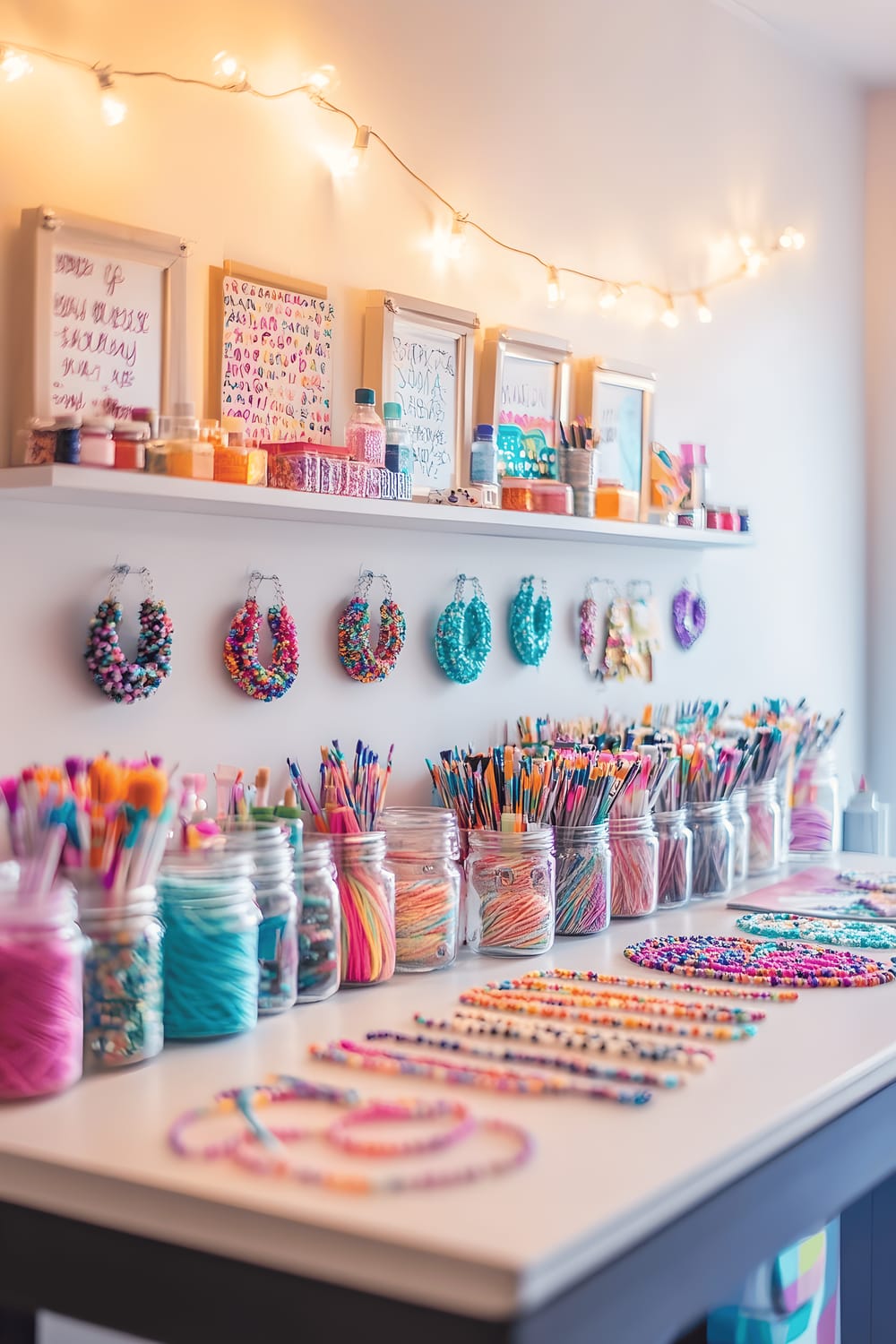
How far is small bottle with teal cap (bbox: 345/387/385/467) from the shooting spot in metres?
1.82

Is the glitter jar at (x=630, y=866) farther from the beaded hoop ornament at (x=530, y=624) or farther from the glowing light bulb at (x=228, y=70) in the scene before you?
the glowing light bulb at (x=228, y=70)

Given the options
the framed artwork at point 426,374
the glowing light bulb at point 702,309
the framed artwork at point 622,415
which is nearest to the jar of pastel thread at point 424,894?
the framed artwork at point 426,374

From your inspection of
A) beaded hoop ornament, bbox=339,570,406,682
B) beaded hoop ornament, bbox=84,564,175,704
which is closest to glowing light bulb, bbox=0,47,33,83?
beaded hoop ornament, bbox=84,564,175,704

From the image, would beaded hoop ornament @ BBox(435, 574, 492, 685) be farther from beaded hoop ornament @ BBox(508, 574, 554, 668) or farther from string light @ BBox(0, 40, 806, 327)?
string light @ BBox(0, 40, 806, 327)

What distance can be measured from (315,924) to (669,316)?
163 centimetres

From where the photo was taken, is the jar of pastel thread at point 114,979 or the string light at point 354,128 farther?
the string light at point 354,128

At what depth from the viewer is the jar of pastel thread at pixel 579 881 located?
191 centimetres

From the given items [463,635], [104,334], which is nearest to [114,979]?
[104,334]

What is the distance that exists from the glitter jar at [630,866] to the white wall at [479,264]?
31 cm

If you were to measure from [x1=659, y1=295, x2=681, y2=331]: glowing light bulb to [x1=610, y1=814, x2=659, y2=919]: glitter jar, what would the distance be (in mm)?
1122

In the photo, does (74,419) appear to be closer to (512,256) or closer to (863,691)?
(512,256)

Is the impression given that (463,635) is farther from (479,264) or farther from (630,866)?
(479,264)

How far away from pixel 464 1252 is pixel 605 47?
2224mm

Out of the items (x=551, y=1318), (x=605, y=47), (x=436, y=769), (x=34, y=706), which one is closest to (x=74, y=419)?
(x=34, y=706)
